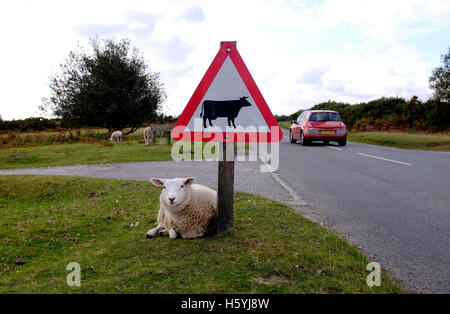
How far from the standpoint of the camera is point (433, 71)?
30422mm

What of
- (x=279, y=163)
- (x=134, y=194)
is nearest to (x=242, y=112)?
(x=134, y=194)

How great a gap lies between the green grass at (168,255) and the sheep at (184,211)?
17 cm

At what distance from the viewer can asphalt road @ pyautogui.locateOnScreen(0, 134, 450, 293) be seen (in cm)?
356

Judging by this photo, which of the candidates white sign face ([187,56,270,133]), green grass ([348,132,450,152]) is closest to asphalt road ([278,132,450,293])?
white sign face ([187,56,270,133])

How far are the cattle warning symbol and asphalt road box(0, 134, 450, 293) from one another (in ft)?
6.28

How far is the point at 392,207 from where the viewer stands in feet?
19.0

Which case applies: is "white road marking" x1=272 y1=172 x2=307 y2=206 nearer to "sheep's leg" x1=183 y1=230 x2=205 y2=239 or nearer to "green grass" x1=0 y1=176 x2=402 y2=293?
"green grass" x1=0 y1=176 x2=402 y2=293

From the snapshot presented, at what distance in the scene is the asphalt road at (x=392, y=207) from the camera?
3422 millimetres

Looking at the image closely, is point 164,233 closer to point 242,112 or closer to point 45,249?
point 45,249

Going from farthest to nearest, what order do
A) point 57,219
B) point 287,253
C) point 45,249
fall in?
point 57,219, point 45,249, point 287,253

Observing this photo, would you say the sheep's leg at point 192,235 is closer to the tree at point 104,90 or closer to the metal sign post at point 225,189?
the metal sign post at point 225,189
